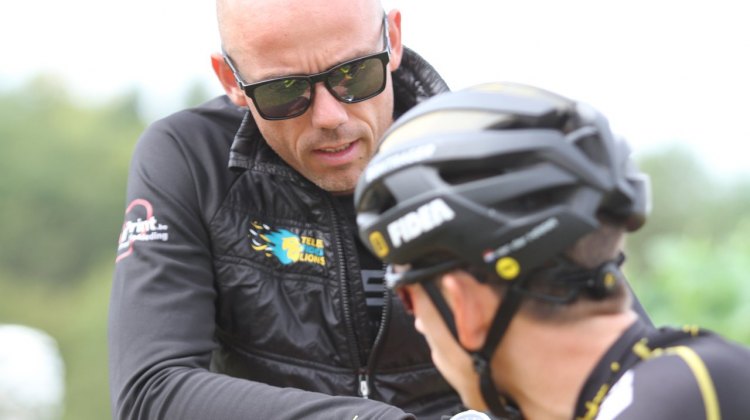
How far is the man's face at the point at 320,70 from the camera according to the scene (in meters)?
4.23

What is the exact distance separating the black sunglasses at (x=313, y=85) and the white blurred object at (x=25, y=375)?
461 cm

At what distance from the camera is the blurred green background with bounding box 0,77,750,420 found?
60.4m

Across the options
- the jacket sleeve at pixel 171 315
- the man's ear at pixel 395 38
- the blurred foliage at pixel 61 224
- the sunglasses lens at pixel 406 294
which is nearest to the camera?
the sunglasses lens at pixel 406 294

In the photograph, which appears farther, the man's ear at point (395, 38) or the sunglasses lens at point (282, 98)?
the man's ear at point (395, 38)

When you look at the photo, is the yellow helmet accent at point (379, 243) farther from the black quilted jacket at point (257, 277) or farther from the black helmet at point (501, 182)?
the black quilted jacket at point (257, 277)

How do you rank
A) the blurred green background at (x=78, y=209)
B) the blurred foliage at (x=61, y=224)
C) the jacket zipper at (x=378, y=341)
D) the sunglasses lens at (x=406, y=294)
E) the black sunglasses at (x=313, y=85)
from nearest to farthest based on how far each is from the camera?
the sunglasses lens at (x=406, y=294)
the black sunglasses at (x=313, y=85)
the jacket zipper at (x=378, y=341)
the blurred green background at (x=78, y=209)
the blurred foliage at (x=61, y=224)

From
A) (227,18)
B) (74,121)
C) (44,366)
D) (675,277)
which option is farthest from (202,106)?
(74,121)

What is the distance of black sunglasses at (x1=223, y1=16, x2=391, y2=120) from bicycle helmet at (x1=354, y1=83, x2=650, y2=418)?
1.34 meters

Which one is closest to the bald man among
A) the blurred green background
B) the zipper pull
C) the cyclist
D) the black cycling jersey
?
the zipper pull

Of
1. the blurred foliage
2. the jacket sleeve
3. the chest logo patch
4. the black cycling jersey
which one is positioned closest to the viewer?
the black cycling jersey

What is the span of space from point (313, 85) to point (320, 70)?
55mm

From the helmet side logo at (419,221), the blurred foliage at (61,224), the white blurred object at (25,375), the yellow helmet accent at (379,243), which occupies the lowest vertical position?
the blurred foliage at (61,224)

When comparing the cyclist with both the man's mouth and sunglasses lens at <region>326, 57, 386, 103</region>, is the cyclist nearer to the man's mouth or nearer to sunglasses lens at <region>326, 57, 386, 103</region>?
sunglasses lens at <region>326, 57, 386, 103</region>

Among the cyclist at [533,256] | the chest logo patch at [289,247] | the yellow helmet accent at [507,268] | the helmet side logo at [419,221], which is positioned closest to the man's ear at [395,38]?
the chest logo patch at [289,247]
